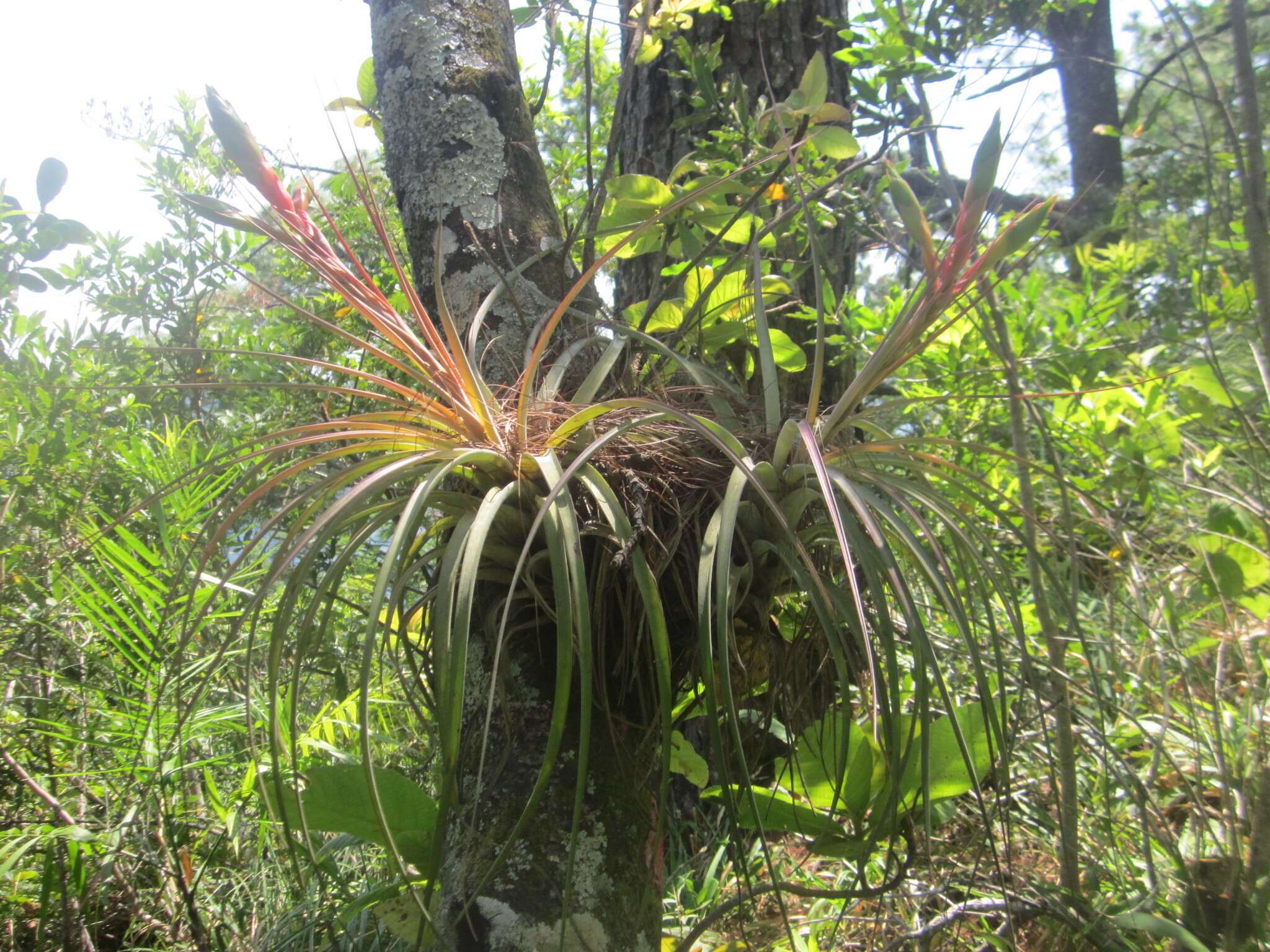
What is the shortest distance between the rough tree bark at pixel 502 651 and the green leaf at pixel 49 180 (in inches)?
34.7

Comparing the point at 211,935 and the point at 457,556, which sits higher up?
the point at 457,556

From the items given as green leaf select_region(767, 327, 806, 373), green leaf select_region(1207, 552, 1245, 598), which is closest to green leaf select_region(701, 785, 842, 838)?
green leaf select_region(767, 327, 806, 373)

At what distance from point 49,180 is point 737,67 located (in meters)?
1.48

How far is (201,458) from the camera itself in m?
1.68

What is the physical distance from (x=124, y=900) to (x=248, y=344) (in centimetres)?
178

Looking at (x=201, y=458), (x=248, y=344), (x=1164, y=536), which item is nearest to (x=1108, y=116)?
(x=1164, y=536)

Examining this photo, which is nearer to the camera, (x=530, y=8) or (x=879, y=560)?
(x=879, y=560)

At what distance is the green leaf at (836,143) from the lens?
45.8 inches

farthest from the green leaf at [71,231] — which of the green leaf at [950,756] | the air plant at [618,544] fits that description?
the green leaf at [950,756]

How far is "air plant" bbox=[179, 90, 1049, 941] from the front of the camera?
69 centimetres

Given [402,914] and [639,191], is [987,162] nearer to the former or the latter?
[639,191]

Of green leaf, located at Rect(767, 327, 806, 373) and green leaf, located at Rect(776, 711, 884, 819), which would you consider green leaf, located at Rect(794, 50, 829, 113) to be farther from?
green leaf, located at Rect(776, 711, 884, 819)

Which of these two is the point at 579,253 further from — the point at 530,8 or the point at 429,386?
the point at 429,386

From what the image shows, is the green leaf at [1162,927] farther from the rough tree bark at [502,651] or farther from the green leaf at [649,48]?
the green leaf at [649,48]
